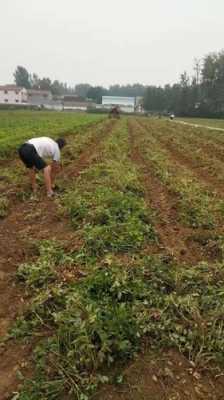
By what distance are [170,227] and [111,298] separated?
8.16 ft

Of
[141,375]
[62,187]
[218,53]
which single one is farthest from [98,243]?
[218,53]

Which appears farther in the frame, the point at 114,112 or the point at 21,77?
the point at 21,77

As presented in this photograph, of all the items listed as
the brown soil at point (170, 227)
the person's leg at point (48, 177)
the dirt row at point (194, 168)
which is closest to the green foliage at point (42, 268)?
the brown soil at point (170, 227)

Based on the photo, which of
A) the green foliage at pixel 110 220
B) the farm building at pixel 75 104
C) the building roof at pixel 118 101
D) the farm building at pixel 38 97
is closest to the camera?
the green foliage at pixel 110 220

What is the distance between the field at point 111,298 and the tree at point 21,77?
158808mm

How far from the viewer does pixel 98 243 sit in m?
4.84

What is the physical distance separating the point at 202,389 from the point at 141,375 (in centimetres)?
45

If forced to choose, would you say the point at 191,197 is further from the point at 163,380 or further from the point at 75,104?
the point at 75,104

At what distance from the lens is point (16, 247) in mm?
5121

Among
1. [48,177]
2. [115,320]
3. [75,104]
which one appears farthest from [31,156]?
[75,104]

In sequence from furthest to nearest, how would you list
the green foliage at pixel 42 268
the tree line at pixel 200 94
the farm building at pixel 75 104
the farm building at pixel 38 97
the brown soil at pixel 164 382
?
the farm building at pixel 38 97
the farm building at pixel 75 104
the tree line at pixel 200 94
the green foliage at pixel 42 268
the brown soil at pixel 164 382

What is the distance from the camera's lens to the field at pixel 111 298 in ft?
9.21

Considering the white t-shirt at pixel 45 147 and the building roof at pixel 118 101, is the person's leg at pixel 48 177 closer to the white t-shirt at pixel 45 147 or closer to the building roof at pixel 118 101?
the white t-shirt at pixel 45 147

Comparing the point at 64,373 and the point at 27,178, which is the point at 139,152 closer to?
the point at 27,178
